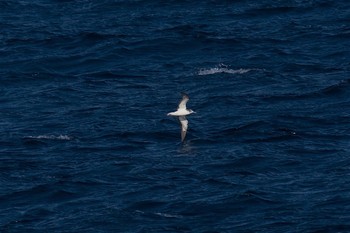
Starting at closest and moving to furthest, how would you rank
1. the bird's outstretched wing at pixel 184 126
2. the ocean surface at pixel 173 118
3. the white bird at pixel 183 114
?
the ocean surface at pixel 173 118
the white bird at pixel 183 114
the bird's outstretched wing at pixel 184 126

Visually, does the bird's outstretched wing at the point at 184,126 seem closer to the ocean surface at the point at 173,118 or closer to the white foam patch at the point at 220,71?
the ocean surface at the point at 173,118

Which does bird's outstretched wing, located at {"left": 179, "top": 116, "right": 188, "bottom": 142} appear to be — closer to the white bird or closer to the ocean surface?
the white bird

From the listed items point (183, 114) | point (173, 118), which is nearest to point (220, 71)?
point (173, 118)

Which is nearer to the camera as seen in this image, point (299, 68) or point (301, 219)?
point (301, 219)

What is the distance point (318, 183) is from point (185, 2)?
34495mm

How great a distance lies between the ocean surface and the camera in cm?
7050

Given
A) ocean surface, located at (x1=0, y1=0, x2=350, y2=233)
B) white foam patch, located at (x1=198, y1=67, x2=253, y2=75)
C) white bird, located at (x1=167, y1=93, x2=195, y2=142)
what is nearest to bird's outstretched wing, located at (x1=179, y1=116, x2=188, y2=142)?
white bird, located at (x1=167, y1=93, x2=195, y2=142)

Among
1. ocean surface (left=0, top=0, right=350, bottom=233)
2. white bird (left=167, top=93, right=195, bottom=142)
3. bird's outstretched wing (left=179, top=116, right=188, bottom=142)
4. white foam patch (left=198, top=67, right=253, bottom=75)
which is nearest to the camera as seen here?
ocean surface (left=0, top=0, right=350, bottom=233)

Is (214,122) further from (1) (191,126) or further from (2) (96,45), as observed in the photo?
(2) (96,45)

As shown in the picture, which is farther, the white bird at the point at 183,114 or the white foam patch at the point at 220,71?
the white foam patch at the point at 220,71

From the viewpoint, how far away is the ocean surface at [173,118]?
70.5 metres

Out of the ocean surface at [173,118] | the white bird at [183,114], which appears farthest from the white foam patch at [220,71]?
the white bird at [183,114]

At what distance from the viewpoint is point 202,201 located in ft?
233

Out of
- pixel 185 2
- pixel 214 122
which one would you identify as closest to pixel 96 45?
pixel 185 2
